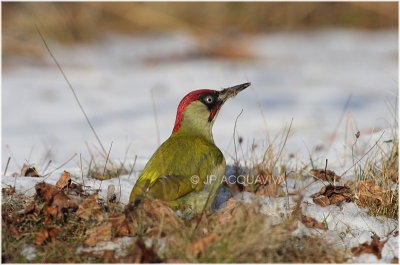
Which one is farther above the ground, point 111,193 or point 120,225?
point 111,193

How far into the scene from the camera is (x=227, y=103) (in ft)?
28.3

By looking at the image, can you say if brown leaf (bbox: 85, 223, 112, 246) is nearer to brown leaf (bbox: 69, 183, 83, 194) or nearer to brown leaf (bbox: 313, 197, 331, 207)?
brown leaf (bbox: 69, 183, 83, 194)

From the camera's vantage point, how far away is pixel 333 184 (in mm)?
3553

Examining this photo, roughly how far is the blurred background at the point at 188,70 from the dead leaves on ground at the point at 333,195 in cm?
114

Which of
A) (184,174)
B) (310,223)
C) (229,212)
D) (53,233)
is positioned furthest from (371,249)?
(53,233)

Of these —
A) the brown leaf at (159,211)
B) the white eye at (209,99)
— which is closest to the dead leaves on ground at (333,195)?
the white eye at (209,99)

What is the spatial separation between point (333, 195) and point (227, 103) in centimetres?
525

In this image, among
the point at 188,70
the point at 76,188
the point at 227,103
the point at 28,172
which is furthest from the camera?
the point at 188,70

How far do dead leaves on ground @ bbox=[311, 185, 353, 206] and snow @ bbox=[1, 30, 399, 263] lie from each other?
0.19 feet

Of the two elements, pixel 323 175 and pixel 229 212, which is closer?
pixel 229 212

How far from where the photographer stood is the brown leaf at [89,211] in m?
2.91

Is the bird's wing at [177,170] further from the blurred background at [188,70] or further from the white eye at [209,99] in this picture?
the blurred background at [188,70]

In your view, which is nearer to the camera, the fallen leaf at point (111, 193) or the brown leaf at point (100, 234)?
the brown leaf at point (100, 234)

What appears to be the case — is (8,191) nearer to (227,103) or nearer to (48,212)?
(48,212)
